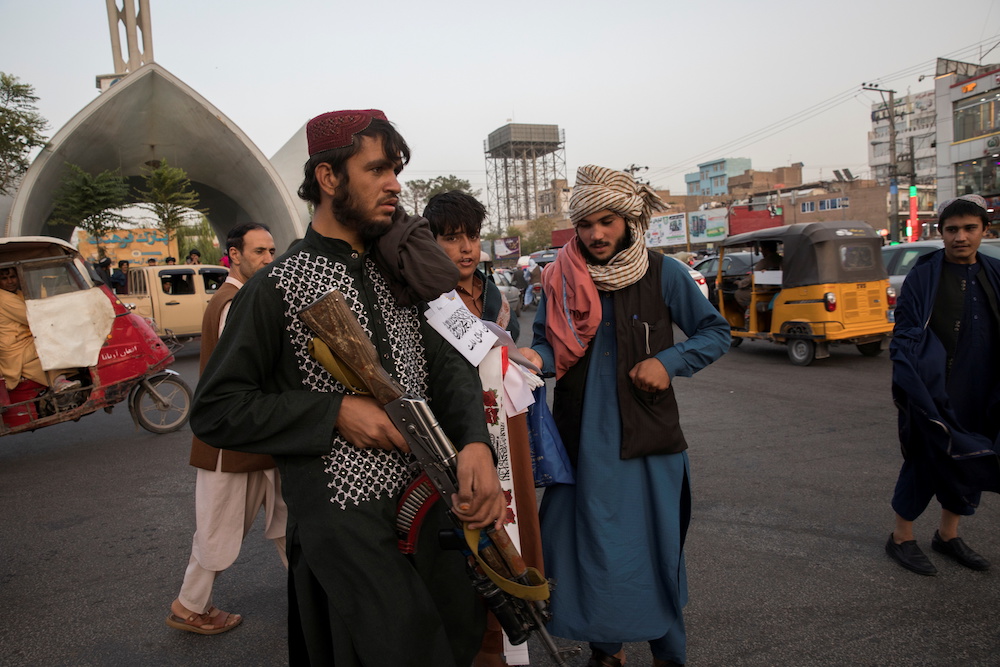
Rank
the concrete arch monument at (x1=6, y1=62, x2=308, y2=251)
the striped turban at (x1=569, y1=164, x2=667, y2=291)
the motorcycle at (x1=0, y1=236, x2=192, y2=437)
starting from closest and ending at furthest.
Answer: the striped turban at (x1=569, y1=164, x2=667, y2=291) < the motorcycle at (x1=0, y1=236, x2=192, y2=437) < the concrete arch monument at (x1=6, y1=62, x2=308, y2=251)

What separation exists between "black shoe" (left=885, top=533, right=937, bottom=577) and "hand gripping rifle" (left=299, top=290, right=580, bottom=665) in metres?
2.51

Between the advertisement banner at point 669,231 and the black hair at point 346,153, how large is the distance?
50.8m

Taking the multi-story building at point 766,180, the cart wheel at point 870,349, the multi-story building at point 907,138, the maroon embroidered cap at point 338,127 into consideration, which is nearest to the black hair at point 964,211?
the maroon embroidered cap at point 338,127

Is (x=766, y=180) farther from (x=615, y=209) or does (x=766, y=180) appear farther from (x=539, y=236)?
(x=615, y=209)

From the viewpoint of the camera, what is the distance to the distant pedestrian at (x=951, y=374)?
302 cm

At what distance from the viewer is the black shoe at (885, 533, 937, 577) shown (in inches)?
126

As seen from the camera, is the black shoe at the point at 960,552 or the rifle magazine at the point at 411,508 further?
the black shoe at the point at 960,552

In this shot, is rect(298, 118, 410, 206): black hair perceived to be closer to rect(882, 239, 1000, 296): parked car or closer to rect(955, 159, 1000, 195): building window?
rect(882, 239, 1000, 296): parked car

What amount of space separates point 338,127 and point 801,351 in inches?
366

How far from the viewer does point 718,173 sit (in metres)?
103

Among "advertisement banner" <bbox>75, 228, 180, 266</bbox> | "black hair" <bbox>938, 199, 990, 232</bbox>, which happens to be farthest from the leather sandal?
"advertisement banner" <bbox>75, 228, 180, 266</bbox>

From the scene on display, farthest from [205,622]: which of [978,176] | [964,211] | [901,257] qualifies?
[978,176]

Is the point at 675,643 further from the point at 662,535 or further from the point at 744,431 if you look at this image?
the point at 744,431

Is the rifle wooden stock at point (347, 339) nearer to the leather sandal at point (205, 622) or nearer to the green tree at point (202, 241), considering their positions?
the leather sandal at point (205, 622)
